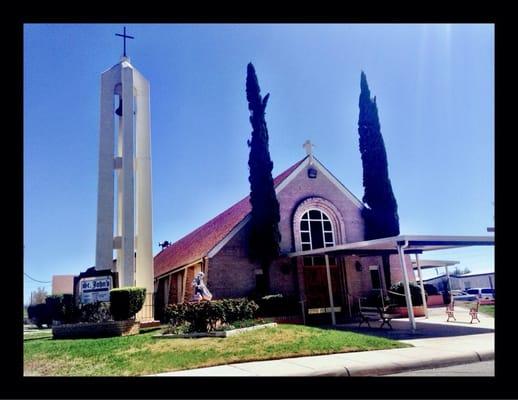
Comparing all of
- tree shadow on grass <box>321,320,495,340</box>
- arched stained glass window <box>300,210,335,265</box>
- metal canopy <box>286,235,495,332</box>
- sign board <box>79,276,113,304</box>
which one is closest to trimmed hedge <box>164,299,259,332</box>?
sign board <box>79,276,113,304</box>

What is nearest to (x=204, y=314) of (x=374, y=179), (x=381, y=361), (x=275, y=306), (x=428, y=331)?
(x=275, y=306)

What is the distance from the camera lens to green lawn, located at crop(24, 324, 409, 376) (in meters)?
8.19

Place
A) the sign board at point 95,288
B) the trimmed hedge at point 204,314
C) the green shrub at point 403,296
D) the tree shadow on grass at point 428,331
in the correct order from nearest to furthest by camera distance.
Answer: the tree shadow on grass at point 428,331, the trimmed hedge at point 204,314, the sign board at point 95,288, the green shrub at point 403,296

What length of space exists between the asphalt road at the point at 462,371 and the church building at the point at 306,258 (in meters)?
9.10

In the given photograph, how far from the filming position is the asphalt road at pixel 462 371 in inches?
286

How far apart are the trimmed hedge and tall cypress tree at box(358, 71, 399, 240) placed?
9515mm

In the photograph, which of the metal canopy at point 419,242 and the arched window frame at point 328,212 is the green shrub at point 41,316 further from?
the metal canopy at point 419,242

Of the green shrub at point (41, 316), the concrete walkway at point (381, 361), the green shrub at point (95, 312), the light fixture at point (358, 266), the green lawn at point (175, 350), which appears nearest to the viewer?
the concrete walkway at point (381, 361)

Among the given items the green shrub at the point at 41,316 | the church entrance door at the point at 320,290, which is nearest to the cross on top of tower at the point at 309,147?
the church entrance door at the point at 320,290
